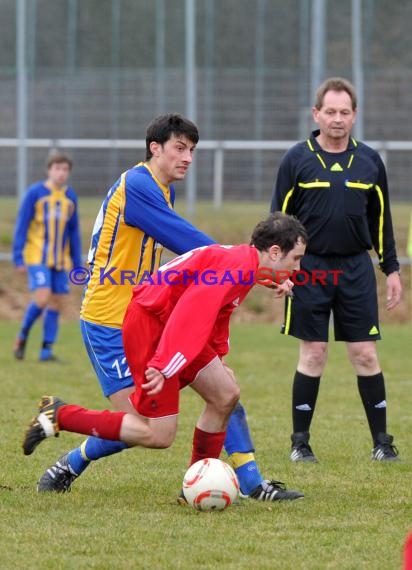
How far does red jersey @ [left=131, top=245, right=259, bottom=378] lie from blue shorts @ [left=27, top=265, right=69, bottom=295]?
21.7 feet

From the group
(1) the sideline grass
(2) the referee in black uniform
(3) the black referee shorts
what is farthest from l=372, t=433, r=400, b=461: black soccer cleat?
(3) the black referee shorts

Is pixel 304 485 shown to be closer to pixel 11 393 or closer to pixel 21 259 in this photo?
pixel 11 393

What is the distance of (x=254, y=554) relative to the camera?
453cm

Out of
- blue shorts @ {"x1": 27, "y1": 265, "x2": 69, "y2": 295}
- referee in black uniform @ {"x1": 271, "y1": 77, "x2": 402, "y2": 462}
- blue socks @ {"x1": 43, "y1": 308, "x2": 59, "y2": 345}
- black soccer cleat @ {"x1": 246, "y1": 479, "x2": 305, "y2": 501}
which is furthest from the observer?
blue shorts @ {"x1": 27, "y1": 265, "x2": 69, "y2": 295}

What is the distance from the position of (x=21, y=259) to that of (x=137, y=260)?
20.9 ft

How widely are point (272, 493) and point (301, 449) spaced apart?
48.6 inches

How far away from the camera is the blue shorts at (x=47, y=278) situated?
1183 centimetres

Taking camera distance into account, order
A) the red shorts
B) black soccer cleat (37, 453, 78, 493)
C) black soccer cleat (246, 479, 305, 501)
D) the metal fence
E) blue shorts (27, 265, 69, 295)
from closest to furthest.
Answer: the red shorts
black soccer cleat (246, 479, 305, 501)
black soccer cleat (37, 453, 78, 493)
blue shorts (27, 265, 69, 295)
the metal fence

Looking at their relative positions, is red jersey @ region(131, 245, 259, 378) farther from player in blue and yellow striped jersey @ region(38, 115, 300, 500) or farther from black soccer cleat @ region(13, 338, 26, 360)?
black soccer cleat @ region(13, 338, 26, 360)

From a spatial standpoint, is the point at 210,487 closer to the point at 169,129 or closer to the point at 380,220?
the point at 169,129

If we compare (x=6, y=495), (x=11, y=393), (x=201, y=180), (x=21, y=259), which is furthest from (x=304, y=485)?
(x=201, y=180)

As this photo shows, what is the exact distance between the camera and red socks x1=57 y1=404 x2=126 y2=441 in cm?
521

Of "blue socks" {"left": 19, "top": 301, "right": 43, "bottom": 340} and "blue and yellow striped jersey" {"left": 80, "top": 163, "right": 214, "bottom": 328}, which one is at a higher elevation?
"blue and yellow striped jersey" {"left": 80, "top": 163, "right": 214, "bottom": 328}

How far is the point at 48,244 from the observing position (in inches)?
466
